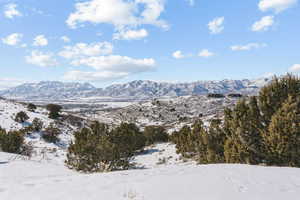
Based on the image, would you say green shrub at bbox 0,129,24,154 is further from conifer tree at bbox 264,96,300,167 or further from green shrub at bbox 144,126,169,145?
conifer tree at bbox 264,96,300,167

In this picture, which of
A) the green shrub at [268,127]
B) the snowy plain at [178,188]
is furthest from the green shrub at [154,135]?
the snowy plain at [178,188]

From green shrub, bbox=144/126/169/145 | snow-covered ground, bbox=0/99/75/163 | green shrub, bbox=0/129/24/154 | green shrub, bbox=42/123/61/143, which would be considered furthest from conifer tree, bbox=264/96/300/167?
green shrub, bbox=42/123/61/143

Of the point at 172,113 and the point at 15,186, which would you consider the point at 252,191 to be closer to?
the point at 15,186

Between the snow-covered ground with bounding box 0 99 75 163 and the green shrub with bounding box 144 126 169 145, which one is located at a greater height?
the snow-covered ground with bounding box 0 99 75 163

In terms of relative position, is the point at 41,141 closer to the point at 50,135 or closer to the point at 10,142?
the point at 50,135

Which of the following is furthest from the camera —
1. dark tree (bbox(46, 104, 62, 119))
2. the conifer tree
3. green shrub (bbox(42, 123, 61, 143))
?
dark tree (bbox(46, 104, 62, 119))

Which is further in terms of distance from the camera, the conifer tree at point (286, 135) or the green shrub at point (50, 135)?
the green shrub at point (50, 135)

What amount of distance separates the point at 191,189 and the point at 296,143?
30.1 ft

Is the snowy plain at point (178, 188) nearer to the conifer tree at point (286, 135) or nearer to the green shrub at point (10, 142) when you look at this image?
the conifer tree at point (286, 135)

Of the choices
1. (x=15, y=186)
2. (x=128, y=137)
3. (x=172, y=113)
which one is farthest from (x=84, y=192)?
(x=172, y=113)

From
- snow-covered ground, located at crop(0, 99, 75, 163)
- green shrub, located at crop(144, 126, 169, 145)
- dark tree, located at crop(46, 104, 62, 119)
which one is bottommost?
green shrub, located at crop(144, 126, 169, 145)

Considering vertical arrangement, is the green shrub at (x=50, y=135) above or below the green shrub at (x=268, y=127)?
below

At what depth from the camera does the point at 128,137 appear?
2114 centimetres

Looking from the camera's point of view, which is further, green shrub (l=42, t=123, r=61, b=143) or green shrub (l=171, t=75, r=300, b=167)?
green shrub (l=42, t=123, r=61, b=143)
